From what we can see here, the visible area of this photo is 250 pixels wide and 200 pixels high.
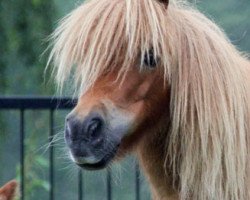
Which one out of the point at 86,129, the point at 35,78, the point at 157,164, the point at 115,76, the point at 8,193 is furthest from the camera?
the point at 35,78

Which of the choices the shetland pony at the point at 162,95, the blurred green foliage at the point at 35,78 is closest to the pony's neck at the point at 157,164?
the shetland pony at the point at 162,95

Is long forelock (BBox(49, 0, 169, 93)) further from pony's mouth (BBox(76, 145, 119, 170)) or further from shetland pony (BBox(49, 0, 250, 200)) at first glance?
pony's mouth (BBox(76, 145, 119, 170))

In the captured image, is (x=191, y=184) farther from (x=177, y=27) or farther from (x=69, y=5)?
(x=69, y=5)

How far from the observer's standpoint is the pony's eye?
3.90 meters

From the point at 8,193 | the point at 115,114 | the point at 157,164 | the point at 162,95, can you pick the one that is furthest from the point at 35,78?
the point at 115,114

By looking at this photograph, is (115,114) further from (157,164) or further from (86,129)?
(157,164)

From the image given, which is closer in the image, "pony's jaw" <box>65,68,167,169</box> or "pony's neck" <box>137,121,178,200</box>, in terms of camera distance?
"pony's jaw" <box>65,68,167,169</box>

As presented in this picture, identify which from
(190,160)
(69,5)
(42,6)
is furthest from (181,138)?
(42,6)

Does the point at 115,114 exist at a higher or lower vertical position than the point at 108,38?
lower

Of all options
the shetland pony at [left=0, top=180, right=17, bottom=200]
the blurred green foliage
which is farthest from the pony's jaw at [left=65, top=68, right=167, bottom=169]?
the blurred green foliage

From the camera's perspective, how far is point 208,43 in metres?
4.08

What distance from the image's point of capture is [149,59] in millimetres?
3904

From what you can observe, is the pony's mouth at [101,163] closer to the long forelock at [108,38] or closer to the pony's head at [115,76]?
the pony's head at [115,76]

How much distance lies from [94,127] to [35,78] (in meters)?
5.80
